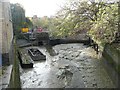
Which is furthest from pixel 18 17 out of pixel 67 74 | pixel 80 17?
pixel 67 74

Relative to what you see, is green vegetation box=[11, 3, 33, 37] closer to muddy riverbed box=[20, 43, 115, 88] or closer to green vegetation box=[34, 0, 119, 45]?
green vegetation box=[34, 0, 119, 45]

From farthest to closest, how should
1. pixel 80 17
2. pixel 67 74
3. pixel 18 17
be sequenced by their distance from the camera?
pixel 18 17 → pixel 80 17 → pixel 67 74

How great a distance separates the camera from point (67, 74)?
926 cm

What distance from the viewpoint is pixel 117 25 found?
31.2 feet

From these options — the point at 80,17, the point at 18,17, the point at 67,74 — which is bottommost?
the point at 67,74

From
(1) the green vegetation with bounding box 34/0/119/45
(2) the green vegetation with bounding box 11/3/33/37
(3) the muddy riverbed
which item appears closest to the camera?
(3) the muddy riverbed

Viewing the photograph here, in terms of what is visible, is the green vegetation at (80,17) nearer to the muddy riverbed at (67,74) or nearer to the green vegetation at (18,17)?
the muddy riverbed at (67,74)

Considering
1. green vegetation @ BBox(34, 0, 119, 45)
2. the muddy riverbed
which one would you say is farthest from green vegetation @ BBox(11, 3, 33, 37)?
the muddy riverbed

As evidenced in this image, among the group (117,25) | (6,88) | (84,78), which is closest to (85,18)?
(117,25)

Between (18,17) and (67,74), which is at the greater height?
(18,17)

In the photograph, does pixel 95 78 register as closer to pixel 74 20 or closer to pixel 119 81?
pixel 119 81

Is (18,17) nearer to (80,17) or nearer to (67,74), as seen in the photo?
(80,17)

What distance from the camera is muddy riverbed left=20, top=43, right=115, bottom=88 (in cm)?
796

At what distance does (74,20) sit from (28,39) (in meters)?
7.23
